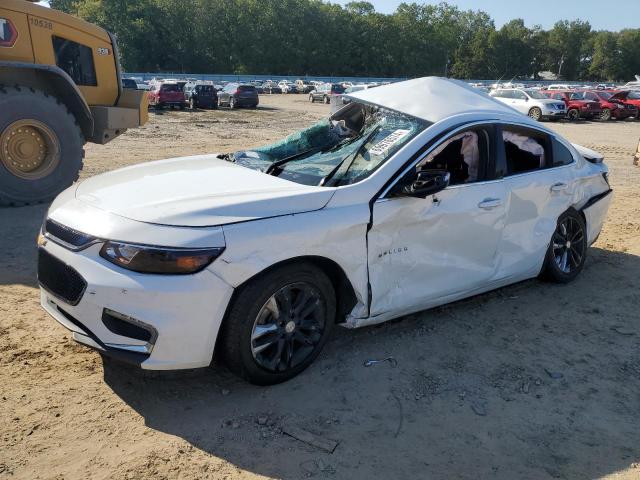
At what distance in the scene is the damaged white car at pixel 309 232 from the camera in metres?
3.05

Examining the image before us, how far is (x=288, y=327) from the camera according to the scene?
3492mm

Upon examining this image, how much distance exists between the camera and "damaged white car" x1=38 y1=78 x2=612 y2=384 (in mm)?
3051

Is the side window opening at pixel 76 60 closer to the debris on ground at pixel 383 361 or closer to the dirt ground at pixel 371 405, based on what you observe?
the dirt ground at pixel 371 405

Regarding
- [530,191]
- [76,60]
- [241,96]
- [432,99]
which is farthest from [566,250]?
[241,96]

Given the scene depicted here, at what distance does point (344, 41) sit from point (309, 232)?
109 m

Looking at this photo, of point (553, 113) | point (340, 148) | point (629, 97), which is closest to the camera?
point (340, 148)

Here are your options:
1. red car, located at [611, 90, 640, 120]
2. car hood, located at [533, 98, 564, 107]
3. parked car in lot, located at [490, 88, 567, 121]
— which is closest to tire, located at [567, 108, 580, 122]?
parked car in lot, located at [490, 88, 567, 121]

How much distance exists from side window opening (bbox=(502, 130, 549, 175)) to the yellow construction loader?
5.96 m

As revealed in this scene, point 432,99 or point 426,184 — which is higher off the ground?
point 432,99

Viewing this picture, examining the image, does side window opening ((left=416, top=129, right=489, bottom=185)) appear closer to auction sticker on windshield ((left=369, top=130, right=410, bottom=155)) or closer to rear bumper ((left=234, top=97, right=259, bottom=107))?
auction sticker on windshield ((left=369, top=130, right=410, bottom=155))

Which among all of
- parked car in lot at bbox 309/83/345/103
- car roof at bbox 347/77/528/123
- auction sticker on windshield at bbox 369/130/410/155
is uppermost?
car roof at bbox 347/77/528/123

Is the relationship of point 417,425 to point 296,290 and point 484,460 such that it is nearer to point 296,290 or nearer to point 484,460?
point 484,460

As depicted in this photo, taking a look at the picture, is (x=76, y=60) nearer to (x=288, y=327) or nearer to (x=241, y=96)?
(x=288, y=327)

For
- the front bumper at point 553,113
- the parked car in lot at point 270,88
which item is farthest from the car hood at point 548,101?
the parked car in lot at point 270,88
